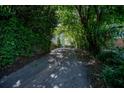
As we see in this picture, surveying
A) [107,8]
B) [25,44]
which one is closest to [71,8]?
[107,8]

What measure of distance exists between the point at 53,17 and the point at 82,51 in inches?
56.8

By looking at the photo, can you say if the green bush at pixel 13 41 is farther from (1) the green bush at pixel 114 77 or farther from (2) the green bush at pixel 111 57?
(1) the green bush at pixel 114 77

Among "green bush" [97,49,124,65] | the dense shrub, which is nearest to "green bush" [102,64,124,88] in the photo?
the dense shrub

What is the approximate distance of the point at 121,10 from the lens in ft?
15.9

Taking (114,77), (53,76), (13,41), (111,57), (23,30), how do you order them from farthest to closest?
1. (111,57)
2. (23,30)
3. (13,41)
4. (53,76)
5. (114,77)

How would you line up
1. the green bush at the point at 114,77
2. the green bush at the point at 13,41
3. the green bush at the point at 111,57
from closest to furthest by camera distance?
1. the green bush at the point at 114,77
2. the green bush at the point at 13,41
3. the green bush at the point at 111,57

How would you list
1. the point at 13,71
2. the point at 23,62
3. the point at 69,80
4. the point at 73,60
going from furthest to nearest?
the point at 73,60
the point at 23,62
the point at 13,71
the point at 69,80

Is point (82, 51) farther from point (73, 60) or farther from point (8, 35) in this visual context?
point (8, 35)

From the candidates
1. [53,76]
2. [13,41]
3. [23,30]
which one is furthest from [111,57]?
[13,41]

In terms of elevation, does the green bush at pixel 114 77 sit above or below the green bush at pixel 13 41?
below

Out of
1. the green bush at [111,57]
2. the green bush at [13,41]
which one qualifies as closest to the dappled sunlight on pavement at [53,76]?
the green bush at [13,41]

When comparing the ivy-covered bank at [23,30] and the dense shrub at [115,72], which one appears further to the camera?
the ivy-covered bank at [23,30]

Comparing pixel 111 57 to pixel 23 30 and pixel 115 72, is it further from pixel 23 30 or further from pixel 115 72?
pixel 23 30

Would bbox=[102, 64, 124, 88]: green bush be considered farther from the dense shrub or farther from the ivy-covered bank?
the ivy-covered bank
